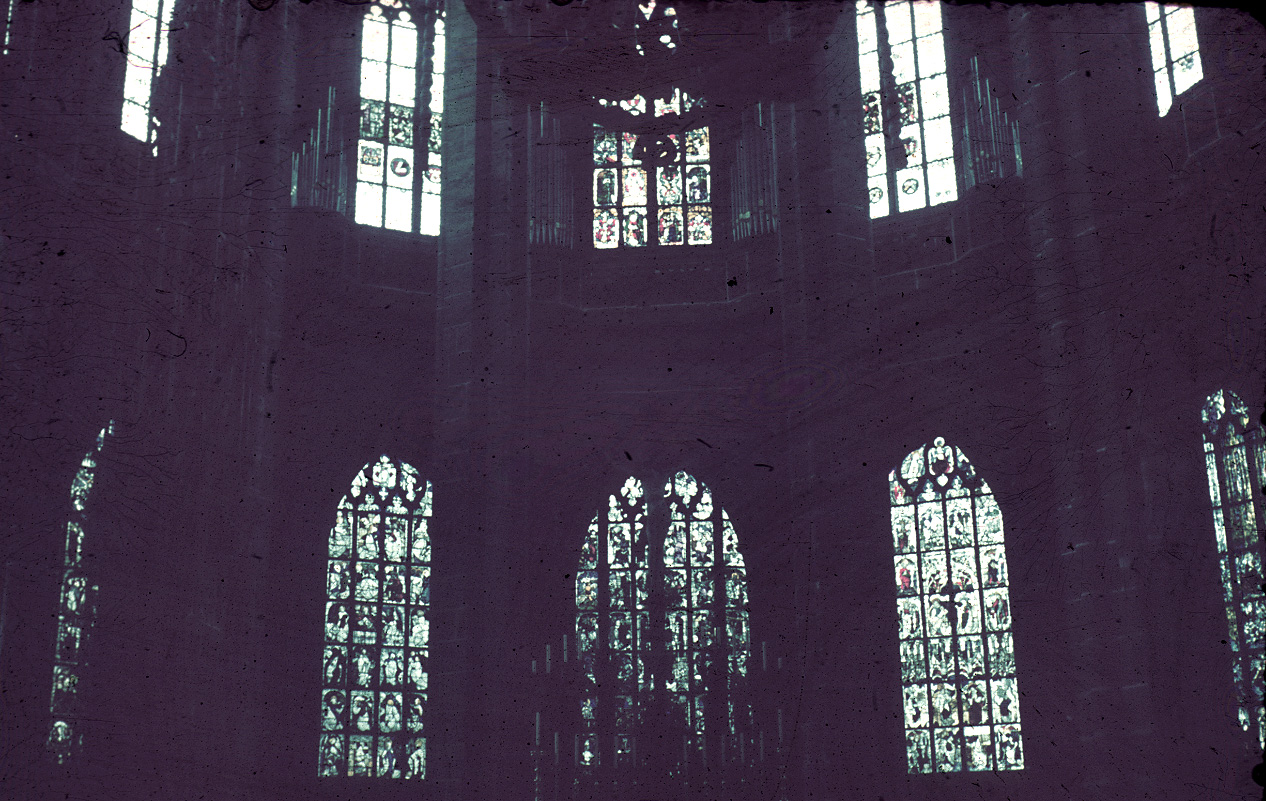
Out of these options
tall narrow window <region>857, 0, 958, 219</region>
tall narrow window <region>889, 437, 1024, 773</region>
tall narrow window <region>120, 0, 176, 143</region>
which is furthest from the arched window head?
tall narrow window <region>120, 0, 176, 143</region>

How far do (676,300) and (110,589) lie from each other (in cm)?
163

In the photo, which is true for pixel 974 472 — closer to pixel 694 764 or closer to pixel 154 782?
pixel 694 764

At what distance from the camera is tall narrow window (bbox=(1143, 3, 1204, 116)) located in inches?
118

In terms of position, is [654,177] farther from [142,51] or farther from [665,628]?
[142,51]

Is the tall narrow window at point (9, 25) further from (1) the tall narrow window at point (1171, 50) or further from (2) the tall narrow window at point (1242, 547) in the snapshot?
(2) the tall narrow window at point (1242, 547)

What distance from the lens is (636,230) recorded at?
3.23 metres

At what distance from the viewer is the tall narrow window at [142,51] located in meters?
2.87

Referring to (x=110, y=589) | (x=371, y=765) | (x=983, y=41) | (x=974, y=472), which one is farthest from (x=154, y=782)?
(x=983, y=41)

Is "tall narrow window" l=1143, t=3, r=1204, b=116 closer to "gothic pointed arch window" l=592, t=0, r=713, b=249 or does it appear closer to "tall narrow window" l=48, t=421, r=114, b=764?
"gothic pointed arch window" l=592, t=0, r=713, b=249

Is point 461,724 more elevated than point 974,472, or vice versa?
point 974,472

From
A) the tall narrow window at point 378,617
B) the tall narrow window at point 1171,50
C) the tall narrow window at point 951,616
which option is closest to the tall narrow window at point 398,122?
the tall narrow window at point 378,617

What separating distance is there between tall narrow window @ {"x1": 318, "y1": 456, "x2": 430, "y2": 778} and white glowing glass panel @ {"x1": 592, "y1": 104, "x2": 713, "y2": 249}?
95cm

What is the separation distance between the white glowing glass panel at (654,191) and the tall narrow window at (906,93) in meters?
0.49

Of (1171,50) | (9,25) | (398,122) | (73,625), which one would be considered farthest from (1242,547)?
(9,25)
